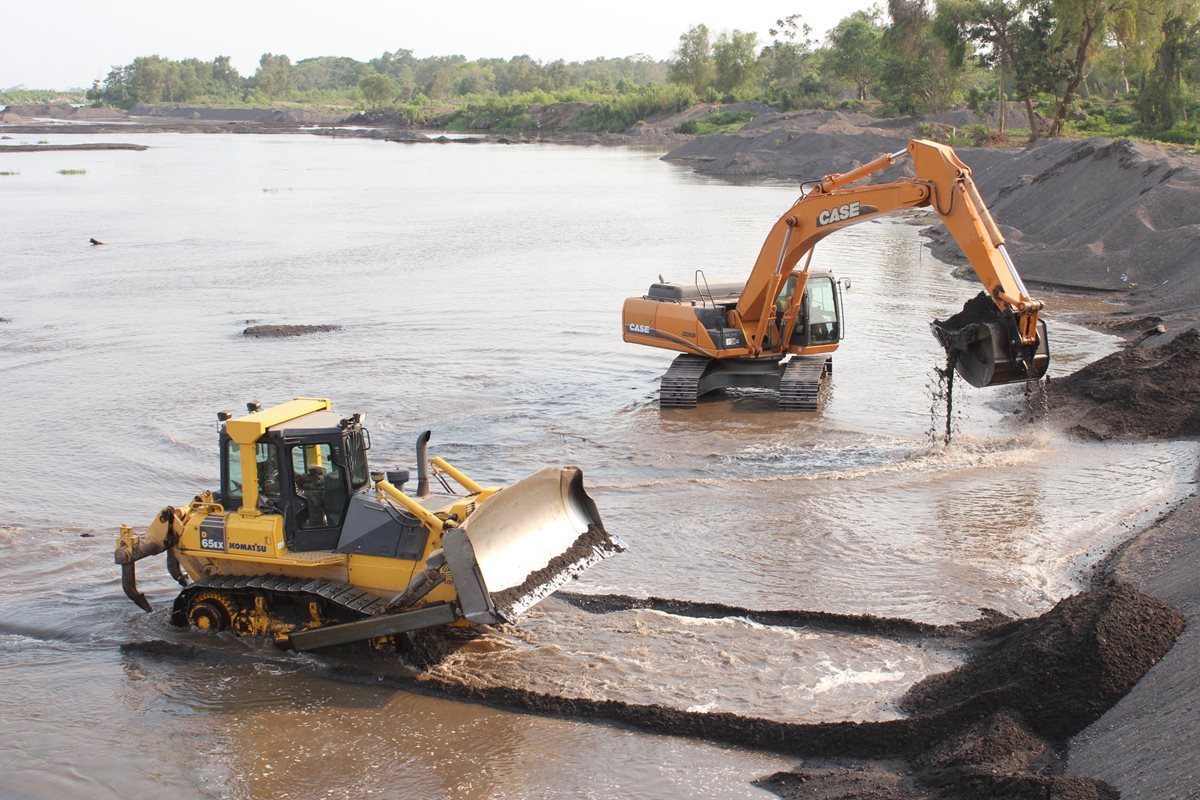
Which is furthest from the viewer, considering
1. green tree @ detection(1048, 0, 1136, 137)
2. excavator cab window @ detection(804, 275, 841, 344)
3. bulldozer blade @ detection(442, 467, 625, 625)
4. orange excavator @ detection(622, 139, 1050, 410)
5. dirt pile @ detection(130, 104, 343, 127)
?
dirt pile @ detection(130, 104, 343, 127)

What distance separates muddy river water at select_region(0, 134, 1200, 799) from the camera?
30.3ft

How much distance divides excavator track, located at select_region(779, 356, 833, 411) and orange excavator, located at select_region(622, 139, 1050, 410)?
0.02 meters

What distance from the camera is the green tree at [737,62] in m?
128

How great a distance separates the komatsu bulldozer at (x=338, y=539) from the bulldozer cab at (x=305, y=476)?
0.01 meters

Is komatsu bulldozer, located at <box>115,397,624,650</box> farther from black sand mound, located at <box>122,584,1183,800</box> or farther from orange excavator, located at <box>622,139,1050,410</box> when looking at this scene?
orange excavator, located at <box>622,139,1050,410</box>

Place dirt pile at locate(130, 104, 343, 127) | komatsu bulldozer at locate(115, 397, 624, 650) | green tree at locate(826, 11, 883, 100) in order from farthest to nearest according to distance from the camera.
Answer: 1. dirt pile at locate(130, 104, 343, 127)
2. green tree at locate(826, 11, 883, 100)
3. komatsu bulldozer at locate(115, 397, 624, 650)

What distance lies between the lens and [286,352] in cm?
2338

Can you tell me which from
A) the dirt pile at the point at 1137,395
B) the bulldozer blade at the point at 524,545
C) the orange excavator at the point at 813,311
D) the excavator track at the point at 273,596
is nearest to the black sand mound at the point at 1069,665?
the bulldozer blade at the point at 524,545

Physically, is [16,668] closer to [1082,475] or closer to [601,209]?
[1082,475]

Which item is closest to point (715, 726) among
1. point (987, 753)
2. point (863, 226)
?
point (987, 753)

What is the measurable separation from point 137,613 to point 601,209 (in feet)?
131

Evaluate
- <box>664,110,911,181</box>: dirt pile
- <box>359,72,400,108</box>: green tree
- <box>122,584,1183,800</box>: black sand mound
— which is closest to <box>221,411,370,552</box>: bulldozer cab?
<box>122,584,1183,800</box>: black sand mound

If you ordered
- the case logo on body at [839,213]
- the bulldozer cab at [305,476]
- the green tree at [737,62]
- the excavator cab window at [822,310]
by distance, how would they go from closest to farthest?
the bulldozer cab at [305,476]
the case logo on body at [839,213]
the excavator cab window at [822,310]
the green tree at [737,62]

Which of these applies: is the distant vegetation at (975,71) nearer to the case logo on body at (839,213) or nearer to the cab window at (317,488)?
the case logo on body at (839,213)
